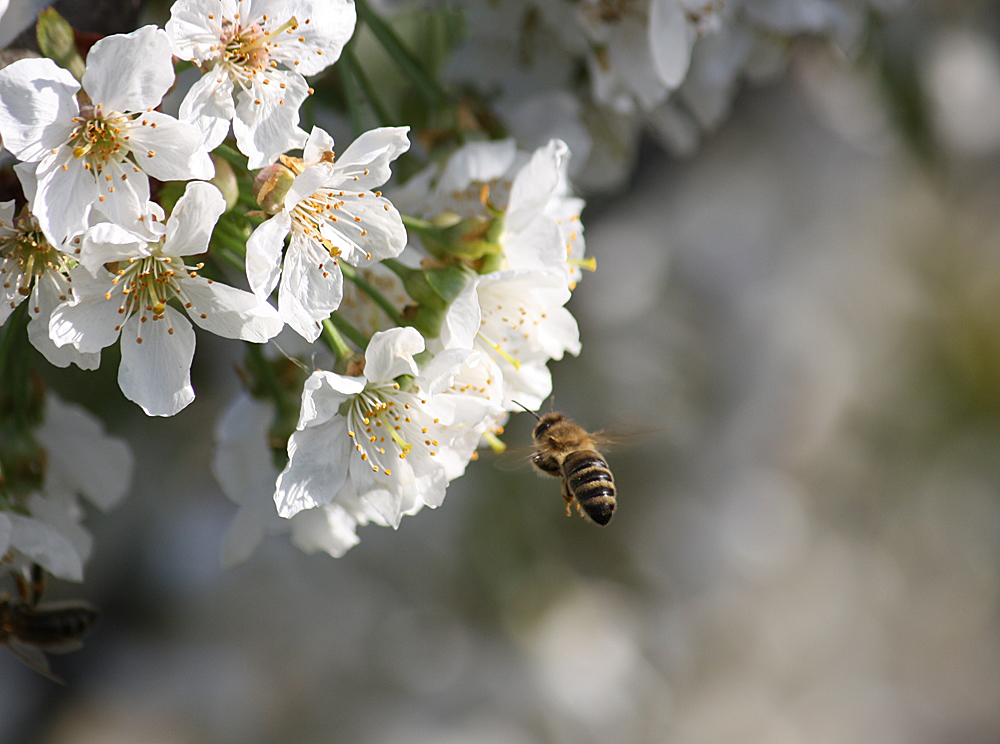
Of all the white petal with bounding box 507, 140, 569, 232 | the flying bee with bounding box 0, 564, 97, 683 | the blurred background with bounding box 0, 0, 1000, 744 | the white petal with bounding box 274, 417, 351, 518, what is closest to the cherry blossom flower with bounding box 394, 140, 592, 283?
the white petal with bounding box 507, 140, 569, 232

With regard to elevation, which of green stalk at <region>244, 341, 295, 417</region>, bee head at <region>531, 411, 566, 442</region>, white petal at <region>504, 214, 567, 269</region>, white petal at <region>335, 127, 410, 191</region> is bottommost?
bee head at <region>531, 411, 566, 442</region>

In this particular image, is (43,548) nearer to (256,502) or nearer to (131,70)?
(256,502)

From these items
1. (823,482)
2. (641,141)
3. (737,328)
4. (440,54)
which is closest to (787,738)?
(823,482)

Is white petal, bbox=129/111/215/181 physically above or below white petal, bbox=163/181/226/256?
above

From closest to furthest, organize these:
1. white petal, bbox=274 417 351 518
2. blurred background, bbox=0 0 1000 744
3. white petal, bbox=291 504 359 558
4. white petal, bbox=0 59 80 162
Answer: white petal, bbox=0 59 80 162, white petal, bbox=274 417 351 518, white petal, bbox=291 504 359 558, blurred background, bbox=0 0 1000 744

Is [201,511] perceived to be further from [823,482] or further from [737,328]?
[823,482]

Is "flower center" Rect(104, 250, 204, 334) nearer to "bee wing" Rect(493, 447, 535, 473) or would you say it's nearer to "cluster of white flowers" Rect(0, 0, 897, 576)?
"cluster of white flowers" Rect(0, 0, 897, 576)
